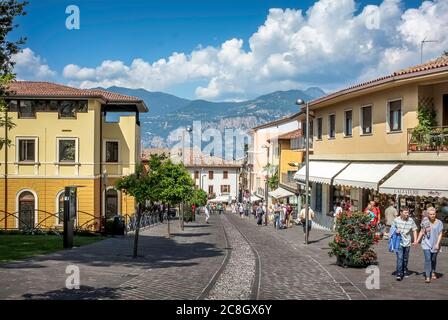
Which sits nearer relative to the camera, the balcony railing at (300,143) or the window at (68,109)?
the balcony railing at (300,143)

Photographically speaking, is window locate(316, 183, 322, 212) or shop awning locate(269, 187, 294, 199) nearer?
window locate(316, 183, 322, 212)

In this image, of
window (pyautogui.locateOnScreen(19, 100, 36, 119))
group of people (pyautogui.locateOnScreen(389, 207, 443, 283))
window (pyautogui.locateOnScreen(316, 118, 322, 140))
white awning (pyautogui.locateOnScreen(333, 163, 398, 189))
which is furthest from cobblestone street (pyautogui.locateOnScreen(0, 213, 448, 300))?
window (pyautogui.locateOnScreen(19, 100, 36, 119))

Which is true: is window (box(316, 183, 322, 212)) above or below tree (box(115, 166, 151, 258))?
below

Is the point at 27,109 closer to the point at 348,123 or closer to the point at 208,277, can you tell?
the point at 348,123

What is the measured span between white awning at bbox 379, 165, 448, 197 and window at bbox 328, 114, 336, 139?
1080cm

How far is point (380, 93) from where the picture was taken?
26297 mm

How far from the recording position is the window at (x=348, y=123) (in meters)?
30.7

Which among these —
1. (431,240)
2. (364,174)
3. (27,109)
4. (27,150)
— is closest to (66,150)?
(27,150)

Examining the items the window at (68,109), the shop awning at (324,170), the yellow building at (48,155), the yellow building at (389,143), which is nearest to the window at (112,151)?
the yellow building at (48,155)

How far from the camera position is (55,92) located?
133 feet

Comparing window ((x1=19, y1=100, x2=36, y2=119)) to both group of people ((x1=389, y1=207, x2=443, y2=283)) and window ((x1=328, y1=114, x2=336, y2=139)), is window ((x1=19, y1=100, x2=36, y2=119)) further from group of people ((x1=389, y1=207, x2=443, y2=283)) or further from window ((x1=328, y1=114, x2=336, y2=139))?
group of people ((x1=389, y1=207, x2=443, y2=283))

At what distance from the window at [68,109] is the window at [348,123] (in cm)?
2027

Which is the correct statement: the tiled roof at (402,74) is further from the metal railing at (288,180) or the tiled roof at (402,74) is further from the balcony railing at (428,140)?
the metal railing at (288,180)

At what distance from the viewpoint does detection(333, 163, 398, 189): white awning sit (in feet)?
78.5
